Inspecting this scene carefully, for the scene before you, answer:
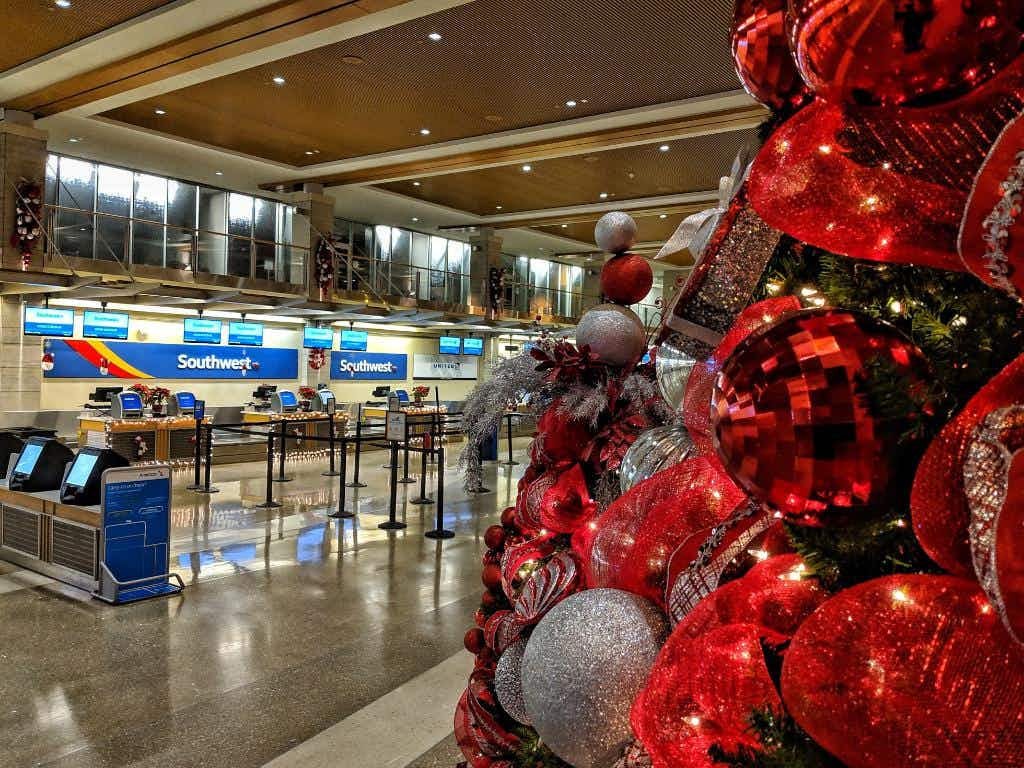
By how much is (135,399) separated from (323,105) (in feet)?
20.4

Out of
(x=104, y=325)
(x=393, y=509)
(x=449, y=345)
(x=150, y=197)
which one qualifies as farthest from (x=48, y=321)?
(x=449, y=345)

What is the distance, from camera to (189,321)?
17312mm

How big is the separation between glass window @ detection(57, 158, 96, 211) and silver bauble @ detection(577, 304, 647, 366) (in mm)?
15410

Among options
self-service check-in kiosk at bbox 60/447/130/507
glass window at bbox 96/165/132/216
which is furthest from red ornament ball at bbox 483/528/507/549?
glass window at bbox 96/165/132/216

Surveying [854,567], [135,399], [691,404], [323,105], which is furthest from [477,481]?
[135,399]

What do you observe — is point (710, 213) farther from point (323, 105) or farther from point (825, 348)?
point (323, 105)

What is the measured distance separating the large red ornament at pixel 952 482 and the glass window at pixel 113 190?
17.2 meters

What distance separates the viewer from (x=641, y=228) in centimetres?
2058

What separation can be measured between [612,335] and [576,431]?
11.5 inches

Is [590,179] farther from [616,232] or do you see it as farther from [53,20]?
[616,232]

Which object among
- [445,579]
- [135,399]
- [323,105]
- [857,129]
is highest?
[323,105]

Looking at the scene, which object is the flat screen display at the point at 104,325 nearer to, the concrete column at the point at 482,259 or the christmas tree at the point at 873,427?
the concrete column at the point at 482,259

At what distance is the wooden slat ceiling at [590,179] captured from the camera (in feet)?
44.1

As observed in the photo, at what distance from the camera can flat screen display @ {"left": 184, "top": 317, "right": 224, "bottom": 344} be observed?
17.3 metres
